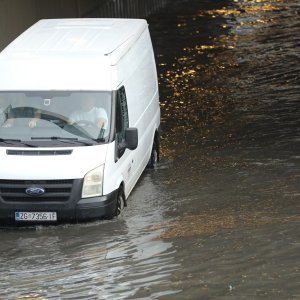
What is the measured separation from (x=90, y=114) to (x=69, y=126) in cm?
38

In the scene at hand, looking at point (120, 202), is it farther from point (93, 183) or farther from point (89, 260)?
point (89, 260)

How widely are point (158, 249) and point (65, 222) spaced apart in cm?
182

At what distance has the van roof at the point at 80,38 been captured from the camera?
14.5 meters

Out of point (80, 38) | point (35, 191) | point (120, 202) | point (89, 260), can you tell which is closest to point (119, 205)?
point (120, 202)

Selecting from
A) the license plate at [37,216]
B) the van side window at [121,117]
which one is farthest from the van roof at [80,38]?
the license plate at [37,216]

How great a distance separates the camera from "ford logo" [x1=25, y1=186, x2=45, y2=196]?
43.3 feet

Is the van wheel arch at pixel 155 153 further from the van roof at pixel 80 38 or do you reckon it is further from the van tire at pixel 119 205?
the van tire at pixel 119 205

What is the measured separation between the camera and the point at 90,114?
13.9 meters

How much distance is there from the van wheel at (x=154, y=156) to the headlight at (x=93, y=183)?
12.1 feet

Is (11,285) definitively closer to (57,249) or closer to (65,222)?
(57,249)

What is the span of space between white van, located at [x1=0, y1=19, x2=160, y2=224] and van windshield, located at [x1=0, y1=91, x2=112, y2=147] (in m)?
0.01

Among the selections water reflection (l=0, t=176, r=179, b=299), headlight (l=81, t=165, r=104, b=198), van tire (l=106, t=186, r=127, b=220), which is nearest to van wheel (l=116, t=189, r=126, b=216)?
van tire (l=106, t=186, r=127, b=220)

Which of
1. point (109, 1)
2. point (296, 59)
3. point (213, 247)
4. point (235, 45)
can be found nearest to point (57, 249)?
point (213, 247)

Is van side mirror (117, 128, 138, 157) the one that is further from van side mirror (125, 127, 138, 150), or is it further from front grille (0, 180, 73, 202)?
front grille (0, 180, 73, 202)
